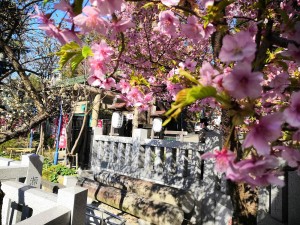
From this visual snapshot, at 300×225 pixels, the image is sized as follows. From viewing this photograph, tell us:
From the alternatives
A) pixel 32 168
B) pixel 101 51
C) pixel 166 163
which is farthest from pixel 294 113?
pixel 166 163

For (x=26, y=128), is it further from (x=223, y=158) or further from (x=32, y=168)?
(x=223, y=158)

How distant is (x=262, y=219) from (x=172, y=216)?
4.78 ft

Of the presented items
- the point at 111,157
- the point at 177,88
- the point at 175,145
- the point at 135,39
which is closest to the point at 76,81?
the point at 111,157

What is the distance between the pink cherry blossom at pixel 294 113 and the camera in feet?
2.99

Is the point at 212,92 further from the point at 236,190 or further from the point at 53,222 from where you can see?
the point at 53,222

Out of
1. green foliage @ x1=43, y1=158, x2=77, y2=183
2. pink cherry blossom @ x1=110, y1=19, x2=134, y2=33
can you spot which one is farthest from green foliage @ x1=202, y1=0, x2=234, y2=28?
green foliage @ x1=43, y1=158, x2=77, y2=183

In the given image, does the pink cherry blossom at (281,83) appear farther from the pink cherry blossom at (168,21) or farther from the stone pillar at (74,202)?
the stone pillar at (74,202)

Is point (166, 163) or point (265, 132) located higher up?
point (265, 132)

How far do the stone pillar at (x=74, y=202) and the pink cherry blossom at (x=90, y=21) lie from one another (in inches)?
68.6

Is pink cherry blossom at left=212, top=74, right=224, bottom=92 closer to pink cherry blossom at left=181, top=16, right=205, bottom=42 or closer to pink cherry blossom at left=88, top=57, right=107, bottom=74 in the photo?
pink cherry blossom at left=181, top=16, right=205, bottom=42

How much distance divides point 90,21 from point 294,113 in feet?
3.00

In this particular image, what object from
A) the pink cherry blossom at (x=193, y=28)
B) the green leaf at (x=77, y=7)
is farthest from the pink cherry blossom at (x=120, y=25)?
the pink cherry blossom at (x=193, y=28)

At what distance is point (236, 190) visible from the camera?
184 centimetres

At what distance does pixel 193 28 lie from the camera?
139cm
